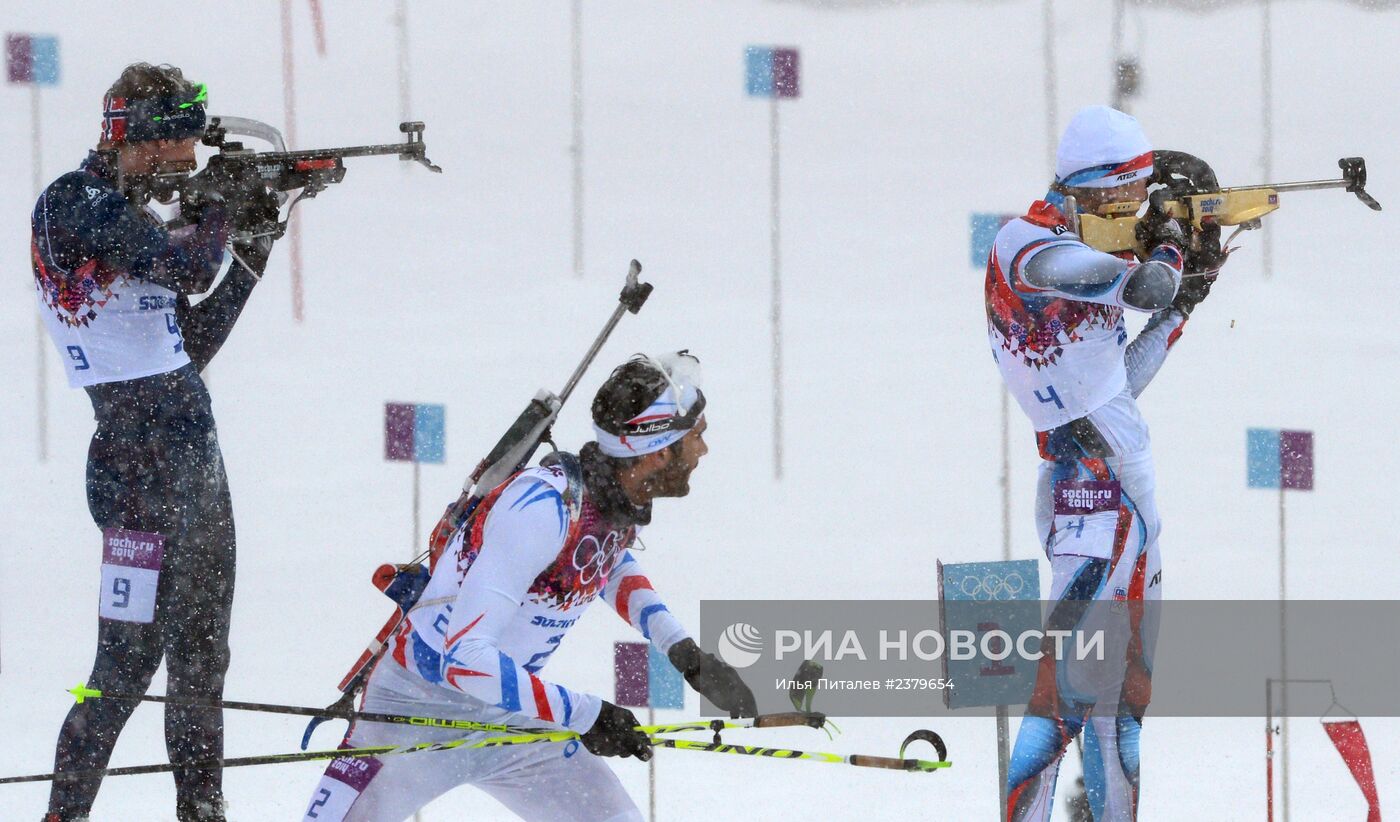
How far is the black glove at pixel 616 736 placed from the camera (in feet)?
10.9

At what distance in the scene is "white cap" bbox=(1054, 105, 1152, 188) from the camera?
14.3ft

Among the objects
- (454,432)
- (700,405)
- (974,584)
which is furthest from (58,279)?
(454,432)

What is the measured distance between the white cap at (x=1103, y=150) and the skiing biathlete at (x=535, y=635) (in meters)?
1.39

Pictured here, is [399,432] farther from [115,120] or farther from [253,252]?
[115,120]

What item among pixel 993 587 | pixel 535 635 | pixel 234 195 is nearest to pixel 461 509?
pixel 535 635

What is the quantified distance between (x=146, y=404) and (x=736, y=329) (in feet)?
20.1

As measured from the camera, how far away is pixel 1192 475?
8906 millimetres

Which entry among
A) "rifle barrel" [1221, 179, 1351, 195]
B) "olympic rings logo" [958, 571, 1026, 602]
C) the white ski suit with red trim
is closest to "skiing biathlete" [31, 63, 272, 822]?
the white ski suit with red trim

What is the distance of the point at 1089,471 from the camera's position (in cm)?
435

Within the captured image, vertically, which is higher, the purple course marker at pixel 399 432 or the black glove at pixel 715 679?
the purple course marker at pixel 399 432

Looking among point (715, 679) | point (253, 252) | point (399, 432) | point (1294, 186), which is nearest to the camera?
point (715, 679)

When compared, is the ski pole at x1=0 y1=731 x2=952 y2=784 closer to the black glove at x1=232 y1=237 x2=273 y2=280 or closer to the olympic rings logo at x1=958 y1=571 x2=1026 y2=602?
the olympic rings logo at x1=958 y1=571 x2=1026 y2=602
